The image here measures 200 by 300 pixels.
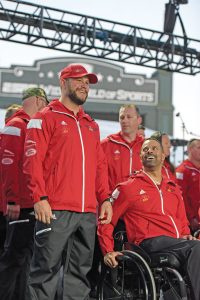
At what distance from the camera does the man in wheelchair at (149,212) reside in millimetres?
3936

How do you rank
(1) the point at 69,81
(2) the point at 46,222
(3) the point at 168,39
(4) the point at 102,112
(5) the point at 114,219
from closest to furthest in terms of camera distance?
1. (2) the point at 46,222
2. (1) the point at 69,81
3. (5) the point at 114,219
4. (3) the point at 168,39
5. (4) the point at 102,112

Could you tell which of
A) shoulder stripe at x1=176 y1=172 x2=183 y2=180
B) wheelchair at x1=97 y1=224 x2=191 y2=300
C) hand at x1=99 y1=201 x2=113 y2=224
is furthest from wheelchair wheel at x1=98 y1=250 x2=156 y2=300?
shoulder stripe at x1=176 y1=172 x2=183 y2=180

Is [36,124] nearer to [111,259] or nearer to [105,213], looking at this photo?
[105,213]

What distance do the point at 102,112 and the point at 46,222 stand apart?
101 ft

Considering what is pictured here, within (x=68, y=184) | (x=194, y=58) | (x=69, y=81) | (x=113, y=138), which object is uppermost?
(x=194, y=58)

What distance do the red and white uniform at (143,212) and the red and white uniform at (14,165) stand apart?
67 cm

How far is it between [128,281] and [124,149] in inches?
61.1

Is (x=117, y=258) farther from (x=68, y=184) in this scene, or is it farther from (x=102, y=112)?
(x=102, y=112)

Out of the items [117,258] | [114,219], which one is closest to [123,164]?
[114,219]

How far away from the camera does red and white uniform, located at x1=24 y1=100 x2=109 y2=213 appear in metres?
3.59

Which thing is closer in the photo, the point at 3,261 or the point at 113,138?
the point at 3,261

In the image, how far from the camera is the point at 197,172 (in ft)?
21.8

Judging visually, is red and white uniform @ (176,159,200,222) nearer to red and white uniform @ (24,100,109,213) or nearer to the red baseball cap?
red and white uniform @ (24,100,109,213)

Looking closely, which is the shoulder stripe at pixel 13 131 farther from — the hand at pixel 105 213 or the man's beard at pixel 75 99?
the hand at pixel 105 213
